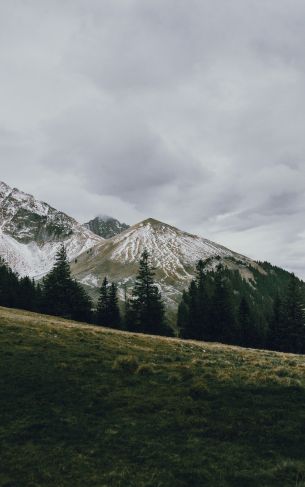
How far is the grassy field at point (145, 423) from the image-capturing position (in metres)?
10.8

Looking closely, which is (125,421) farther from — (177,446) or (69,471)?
(69,471)

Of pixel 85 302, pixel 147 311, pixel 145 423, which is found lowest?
pixel 145 423

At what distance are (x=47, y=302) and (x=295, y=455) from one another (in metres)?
78.0

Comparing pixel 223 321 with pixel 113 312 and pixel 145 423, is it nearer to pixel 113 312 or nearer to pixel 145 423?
pixel 113 312

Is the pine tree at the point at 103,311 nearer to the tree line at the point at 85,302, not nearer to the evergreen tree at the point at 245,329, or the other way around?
the tree line at the point at 85,302

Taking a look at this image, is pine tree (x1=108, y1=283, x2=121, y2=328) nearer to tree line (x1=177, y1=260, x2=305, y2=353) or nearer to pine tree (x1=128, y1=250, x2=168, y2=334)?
pine tree (x1=128, y1=250, x2=168, y2=334)

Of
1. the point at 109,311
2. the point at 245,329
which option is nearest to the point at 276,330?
the point at 245,329

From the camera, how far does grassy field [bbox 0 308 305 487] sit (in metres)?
10.8

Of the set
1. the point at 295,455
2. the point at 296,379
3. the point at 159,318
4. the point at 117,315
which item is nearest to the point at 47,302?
the point at 117,315

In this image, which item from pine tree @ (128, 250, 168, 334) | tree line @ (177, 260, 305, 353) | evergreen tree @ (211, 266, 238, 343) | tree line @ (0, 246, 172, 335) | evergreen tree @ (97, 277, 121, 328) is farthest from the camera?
evergreen tree @ (97, 277, 121, 328)

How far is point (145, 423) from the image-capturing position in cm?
1395

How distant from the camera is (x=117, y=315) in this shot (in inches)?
3529

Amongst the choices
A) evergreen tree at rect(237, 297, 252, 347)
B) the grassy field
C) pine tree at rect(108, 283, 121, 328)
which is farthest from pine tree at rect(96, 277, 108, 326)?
the grassy field

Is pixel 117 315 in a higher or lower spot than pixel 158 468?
higher
